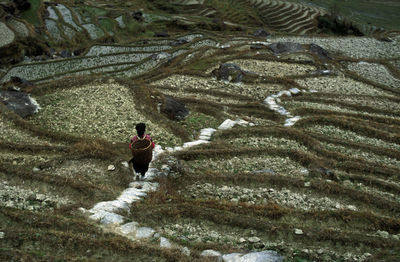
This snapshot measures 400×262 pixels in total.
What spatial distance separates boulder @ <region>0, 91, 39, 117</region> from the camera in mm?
24109

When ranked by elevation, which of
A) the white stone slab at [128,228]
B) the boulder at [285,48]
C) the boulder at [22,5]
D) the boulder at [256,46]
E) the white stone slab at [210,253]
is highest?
the boulder at [22,5]

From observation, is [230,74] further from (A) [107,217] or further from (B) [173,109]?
(A) [107,217]

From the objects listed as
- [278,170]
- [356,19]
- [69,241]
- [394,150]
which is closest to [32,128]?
[69,241]

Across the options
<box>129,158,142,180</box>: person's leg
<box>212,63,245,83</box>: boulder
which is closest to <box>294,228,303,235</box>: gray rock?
<box>129,158,142,180</box>: person's leg

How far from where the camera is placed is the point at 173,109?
2650cm

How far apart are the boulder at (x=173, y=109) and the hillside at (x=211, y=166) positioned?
15 cm

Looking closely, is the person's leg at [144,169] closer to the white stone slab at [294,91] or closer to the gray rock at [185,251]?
the gray rock at [185,251]

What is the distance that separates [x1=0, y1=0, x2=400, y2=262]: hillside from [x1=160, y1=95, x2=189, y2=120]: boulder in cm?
15

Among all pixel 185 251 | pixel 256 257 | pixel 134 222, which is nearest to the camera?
pixel 256 257

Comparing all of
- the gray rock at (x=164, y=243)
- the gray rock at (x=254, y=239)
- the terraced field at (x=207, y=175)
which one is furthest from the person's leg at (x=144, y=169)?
the gray rock at (x=254, y=239)

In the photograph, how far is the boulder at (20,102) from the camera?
24109 mm

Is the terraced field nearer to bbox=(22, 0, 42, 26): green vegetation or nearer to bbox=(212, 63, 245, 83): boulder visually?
bbox=(212, 63, 245, 83): boulder

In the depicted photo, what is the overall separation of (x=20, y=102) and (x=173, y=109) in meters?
11.4

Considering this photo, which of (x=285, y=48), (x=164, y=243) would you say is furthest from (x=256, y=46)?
(x=164, y=243)
